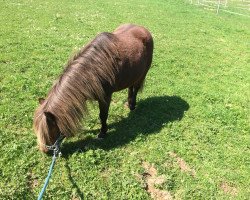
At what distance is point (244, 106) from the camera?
29.0ft

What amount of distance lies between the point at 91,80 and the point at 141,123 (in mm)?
2170

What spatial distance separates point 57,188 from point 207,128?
13.3 ft

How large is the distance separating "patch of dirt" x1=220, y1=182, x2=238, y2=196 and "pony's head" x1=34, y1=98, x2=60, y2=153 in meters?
3.22

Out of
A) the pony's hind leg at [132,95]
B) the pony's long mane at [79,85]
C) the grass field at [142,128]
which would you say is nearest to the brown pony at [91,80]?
the pony's long mane at [79,85]

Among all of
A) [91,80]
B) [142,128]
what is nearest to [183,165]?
[142,128]

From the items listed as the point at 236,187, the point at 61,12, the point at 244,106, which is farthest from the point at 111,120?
the point at 61,12

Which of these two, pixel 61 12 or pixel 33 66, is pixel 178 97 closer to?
pixel 33 66

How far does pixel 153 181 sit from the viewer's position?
561 cm

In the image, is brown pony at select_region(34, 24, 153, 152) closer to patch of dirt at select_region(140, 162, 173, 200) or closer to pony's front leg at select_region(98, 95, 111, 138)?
pony's front leg at select_region(98, 95, 111, 138)

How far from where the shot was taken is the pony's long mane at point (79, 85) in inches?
199

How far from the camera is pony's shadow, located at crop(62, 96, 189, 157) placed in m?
6.17

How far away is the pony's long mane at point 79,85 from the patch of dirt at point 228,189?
9.30 feet

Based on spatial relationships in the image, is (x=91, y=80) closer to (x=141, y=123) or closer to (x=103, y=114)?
(x=103, y=114)

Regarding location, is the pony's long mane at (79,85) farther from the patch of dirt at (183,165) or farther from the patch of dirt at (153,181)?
the patch of dirt at (183,165)
